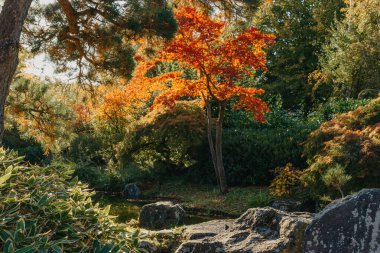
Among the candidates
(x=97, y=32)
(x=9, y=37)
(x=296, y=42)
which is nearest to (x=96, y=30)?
(x=97, y=32)

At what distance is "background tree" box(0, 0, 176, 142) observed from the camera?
22.4 feet

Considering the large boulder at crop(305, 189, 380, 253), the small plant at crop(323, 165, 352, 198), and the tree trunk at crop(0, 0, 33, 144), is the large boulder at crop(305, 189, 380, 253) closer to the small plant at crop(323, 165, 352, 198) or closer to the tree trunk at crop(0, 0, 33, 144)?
the tree trunk at crop(0, 0, 33, 144)

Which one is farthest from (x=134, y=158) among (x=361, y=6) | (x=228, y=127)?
(x=361, y=6)

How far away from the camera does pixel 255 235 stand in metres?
3.76

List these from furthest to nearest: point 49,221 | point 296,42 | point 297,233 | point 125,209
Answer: point 296,42
point 125,209
point 297,233
point 49,221

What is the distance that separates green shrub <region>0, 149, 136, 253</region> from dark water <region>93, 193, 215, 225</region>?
6474 mm

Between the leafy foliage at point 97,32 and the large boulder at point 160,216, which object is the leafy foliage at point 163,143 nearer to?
the leafy foliage at point 97,32

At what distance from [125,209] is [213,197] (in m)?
1.96

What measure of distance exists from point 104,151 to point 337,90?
27.2 ft

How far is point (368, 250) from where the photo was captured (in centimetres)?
322

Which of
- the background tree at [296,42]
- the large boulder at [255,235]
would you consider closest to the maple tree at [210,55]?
the large boulder at [255,235]

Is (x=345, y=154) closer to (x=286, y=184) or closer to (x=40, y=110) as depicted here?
(x=286, y=184)

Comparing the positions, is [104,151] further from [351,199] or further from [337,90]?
[351,199]

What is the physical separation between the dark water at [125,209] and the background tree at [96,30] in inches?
101
